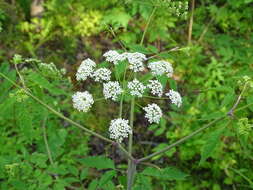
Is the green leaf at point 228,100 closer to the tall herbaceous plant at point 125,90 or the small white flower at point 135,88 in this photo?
the tall herbaceous plant at point 125,90

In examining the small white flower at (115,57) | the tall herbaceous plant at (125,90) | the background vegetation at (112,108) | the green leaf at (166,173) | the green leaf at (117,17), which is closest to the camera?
the green leaf at (166,173)

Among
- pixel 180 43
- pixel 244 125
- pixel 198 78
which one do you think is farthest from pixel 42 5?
pixel 244 125

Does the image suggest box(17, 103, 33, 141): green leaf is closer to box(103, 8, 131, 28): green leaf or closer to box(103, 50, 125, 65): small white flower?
box(103, 50, 125, 65): small white flower

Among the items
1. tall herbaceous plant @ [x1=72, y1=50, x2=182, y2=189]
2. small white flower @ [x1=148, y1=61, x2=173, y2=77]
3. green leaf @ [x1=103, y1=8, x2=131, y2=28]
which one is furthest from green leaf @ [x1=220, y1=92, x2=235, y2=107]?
green leaf @ [x1=103, y1=8, x2=131, y2=28]

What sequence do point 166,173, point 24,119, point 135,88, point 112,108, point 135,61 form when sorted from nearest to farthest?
point 24,119
point 166,173
point 135,88
point 135,61
point 112,108

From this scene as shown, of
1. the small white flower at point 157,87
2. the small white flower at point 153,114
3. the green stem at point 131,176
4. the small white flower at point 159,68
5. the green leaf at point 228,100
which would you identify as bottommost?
the green stem at point 131,176

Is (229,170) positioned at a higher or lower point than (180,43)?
lower

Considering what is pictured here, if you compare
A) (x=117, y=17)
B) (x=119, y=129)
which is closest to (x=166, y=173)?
(x=119, y=129)

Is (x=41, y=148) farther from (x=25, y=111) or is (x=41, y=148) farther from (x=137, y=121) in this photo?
(x=137, y=121)

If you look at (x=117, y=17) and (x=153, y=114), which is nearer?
(x=153, y=114)

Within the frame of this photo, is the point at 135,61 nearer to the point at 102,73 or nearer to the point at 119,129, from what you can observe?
the point at 102,73

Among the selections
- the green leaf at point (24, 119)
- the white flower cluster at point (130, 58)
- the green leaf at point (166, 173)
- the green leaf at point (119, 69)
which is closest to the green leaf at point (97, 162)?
the green leaf at point (166, 173)
